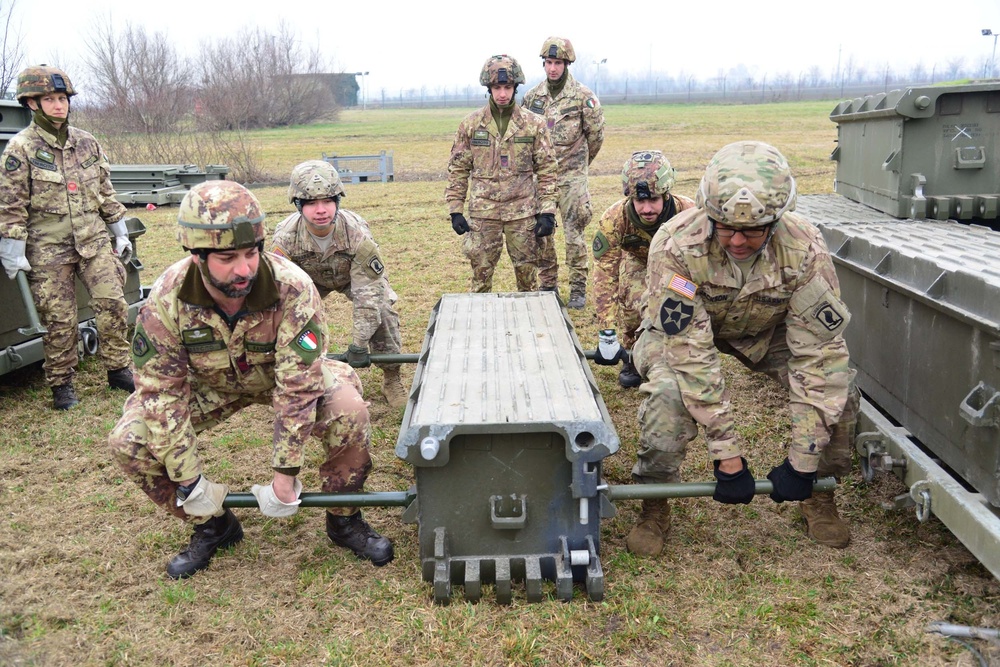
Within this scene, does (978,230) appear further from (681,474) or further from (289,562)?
(289,562)

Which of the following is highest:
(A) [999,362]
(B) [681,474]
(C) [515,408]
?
(A) [999,362]

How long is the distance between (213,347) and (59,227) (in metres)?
2.93

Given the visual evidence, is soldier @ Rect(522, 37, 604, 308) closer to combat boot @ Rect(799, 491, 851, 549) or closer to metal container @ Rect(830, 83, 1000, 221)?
metal container @ Rect(830, 83, 1000, 221)

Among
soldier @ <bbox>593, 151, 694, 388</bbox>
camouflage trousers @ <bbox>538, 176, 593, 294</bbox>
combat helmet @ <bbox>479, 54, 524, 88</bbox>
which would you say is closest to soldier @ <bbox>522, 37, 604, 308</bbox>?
camouflage trousers @ <bbox>538, 176, 593, 294</bbox>

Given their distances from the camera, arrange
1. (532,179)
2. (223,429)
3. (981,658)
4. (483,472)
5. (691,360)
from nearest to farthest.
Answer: (981,658), (483,472), (691,360), (223,429), (532,179)

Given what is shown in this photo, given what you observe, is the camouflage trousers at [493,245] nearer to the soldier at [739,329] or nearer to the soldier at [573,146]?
the soldier at [573,146]

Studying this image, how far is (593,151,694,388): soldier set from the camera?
4996 millimetres

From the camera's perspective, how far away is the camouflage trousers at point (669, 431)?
3.76 meters

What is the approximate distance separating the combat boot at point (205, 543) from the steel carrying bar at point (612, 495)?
277 millimetres

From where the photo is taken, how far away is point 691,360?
3.66 meters

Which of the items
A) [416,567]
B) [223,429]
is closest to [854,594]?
[416,567]

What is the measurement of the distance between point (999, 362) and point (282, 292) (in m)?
2.70

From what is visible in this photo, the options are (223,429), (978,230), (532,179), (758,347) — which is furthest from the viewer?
(532,179)

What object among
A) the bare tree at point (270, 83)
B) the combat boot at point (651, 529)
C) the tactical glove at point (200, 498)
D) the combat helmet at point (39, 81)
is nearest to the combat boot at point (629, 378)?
the combat boot at point (651, 529)
